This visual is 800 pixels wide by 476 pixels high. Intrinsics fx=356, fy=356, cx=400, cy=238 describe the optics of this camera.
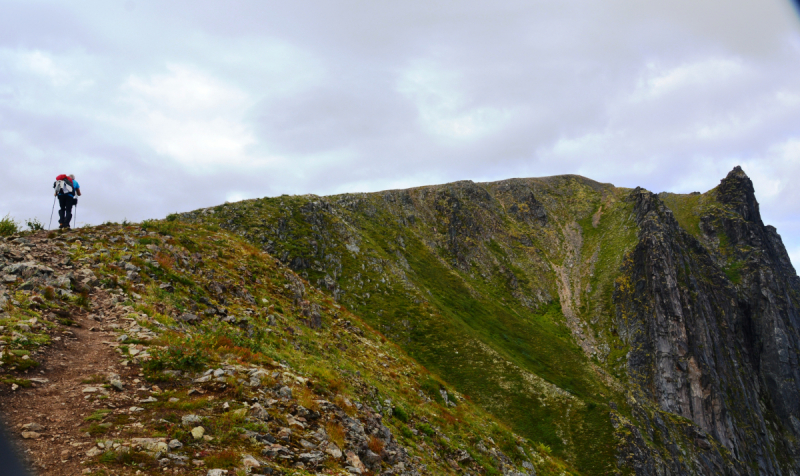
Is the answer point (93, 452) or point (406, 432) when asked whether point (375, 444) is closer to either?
point (406, 432)

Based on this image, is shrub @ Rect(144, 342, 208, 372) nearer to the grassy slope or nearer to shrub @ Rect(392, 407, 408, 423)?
shrub @ Rect(392, 407, 408, 423)

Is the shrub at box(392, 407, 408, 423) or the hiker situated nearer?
the shrub at box(392, 407, 408, 423)

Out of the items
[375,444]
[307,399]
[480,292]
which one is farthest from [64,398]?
[480,292]

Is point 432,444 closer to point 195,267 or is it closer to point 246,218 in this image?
point 195,267

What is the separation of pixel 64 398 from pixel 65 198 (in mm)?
19330

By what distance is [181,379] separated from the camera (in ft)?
37.6

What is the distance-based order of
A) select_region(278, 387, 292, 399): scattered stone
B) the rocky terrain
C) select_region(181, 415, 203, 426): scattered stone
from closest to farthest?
the rocky terrain
select_region(181, 415, 203, 426): scattered stone
select_region(278, 387, 292, 399): scattered stone

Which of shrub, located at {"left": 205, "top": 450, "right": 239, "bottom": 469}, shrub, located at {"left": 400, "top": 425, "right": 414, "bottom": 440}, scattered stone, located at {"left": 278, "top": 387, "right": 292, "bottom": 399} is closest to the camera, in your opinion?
shrub, located at {"left": 205, "top": 450, "right": 239, "bottom": 469}

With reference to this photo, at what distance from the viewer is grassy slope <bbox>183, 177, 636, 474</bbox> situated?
2434 inches

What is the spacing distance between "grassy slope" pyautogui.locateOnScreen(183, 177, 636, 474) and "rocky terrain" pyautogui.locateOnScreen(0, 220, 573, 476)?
126 ft

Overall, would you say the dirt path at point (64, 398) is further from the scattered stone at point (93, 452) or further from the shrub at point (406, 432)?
the shrub at point (406, 432)

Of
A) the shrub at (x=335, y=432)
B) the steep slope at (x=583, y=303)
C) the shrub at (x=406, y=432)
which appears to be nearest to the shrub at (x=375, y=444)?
the shrub at (x=335, y=432)

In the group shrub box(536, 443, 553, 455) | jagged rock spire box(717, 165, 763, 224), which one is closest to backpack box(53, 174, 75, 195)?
shrub box(536, 443, 553, 455)

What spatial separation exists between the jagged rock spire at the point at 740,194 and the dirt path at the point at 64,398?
217358mm
